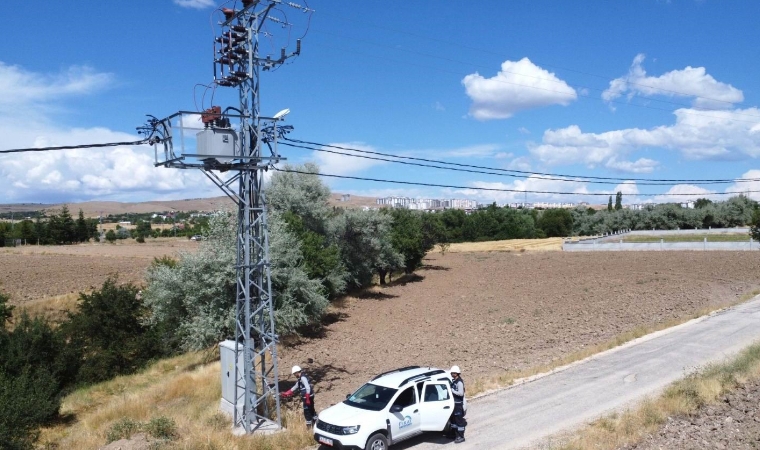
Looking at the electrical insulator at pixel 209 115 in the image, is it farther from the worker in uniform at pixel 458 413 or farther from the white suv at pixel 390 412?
the worker in uniform at pixel 458 413

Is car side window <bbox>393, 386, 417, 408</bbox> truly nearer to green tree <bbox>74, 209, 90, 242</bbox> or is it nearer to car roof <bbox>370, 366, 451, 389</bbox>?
car roof <bbox>370, 366, 451, 389</bbox>

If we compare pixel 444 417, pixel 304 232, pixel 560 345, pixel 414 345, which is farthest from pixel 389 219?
pixel 444 417

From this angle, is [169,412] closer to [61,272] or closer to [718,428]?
[718,428]

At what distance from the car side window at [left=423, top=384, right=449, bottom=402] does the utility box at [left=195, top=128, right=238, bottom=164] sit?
25.2 feet

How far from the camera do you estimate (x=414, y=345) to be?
28188 mm

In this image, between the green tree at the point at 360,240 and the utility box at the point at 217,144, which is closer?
the utility box at the point at 217,144

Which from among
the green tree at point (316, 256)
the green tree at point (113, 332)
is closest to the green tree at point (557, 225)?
the green tree at point (316, 256)

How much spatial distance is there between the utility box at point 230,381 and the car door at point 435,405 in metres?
5.30

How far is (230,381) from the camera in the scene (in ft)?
54.7

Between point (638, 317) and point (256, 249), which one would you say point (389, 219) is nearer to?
point (638, 317)

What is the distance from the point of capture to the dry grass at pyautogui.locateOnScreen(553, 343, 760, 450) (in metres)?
13.3

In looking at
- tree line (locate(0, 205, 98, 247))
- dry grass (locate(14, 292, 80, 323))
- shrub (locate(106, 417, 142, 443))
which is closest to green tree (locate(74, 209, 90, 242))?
tree line (locate(0, 205, 98, 247))

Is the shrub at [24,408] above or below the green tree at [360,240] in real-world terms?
below

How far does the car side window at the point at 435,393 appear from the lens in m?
14.1
